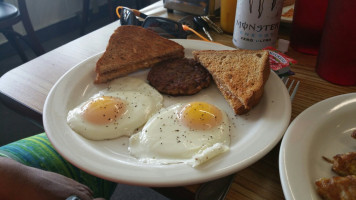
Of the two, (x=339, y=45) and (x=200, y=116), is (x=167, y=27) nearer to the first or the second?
(x=200, y=116)

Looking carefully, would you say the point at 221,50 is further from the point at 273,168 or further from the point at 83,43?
the point at 83,43

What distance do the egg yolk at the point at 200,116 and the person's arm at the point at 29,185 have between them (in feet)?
1.31

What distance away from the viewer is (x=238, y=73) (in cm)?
107

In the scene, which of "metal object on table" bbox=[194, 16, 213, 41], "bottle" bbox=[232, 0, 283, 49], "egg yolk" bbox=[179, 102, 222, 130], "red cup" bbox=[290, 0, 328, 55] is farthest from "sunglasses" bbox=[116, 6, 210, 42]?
"egg yolk" bbox=[179, 102, 222, 130]

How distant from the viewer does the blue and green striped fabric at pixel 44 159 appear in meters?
0.96

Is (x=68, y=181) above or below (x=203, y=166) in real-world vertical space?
below

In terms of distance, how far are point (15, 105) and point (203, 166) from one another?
0.84 metres

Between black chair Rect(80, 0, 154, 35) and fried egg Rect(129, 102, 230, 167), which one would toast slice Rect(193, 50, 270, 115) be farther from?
black chair Rect(80, 0, 154, 35)

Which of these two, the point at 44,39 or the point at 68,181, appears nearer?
the point at 68,181

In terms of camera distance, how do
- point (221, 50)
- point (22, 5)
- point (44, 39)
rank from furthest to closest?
point (44, 39) < point (22, 5) < point (221, 50)

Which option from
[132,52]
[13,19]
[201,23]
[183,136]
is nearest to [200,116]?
[183,136]

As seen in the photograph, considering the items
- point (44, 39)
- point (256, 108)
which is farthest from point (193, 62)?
point (44, 39)

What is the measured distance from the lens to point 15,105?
43.9 inches

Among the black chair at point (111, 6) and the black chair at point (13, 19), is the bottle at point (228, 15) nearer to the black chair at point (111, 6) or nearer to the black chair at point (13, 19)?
the black chair at point (13, 19)
